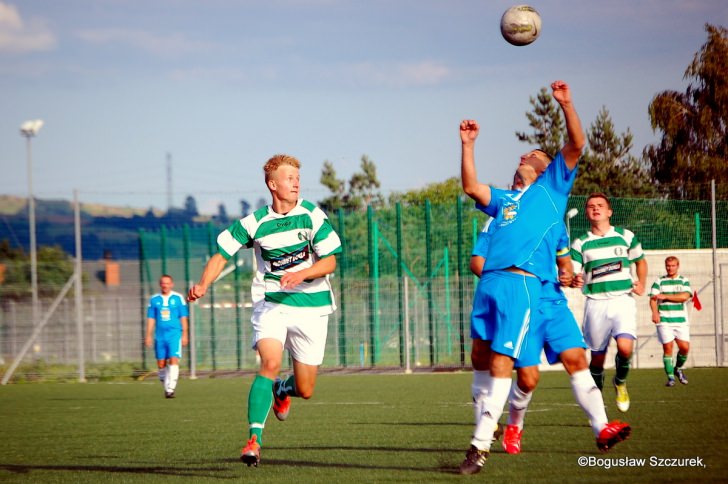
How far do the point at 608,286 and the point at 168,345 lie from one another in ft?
31.0

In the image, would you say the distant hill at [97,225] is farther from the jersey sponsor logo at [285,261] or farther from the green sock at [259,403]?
the green sock at [259,403]

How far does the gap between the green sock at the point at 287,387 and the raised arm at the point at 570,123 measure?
306 cm

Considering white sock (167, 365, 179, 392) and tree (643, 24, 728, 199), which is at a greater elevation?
tree (643, 24, 728, 199)

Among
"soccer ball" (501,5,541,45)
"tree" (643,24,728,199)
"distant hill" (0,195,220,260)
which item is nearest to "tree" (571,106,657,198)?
"tree" (643,24,728,199)

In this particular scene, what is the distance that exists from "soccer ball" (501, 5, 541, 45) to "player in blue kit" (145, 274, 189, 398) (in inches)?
432

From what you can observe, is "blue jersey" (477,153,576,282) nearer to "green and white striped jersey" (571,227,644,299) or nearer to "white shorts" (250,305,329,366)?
"white shorts" (250,305,329,366)

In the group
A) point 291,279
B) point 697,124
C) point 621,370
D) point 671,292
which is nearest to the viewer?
point 291,279

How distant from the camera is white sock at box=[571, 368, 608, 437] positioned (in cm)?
715

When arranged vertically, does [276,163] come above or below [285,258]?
above

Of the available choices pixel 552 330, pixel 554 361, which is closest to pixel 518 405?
pixel 554 361

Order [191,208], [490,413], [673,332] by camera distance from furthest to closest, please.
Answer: [191,208] → [673,332] → [490,413]

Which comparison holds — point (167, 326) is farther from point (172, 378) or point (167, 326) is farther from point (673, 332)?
point (673, 332)

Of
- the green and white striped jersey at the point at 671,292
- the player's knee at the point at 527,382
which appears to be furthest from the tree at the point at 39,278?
the player's knee at the point at 527,382

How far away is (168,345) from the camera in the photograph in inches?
730
